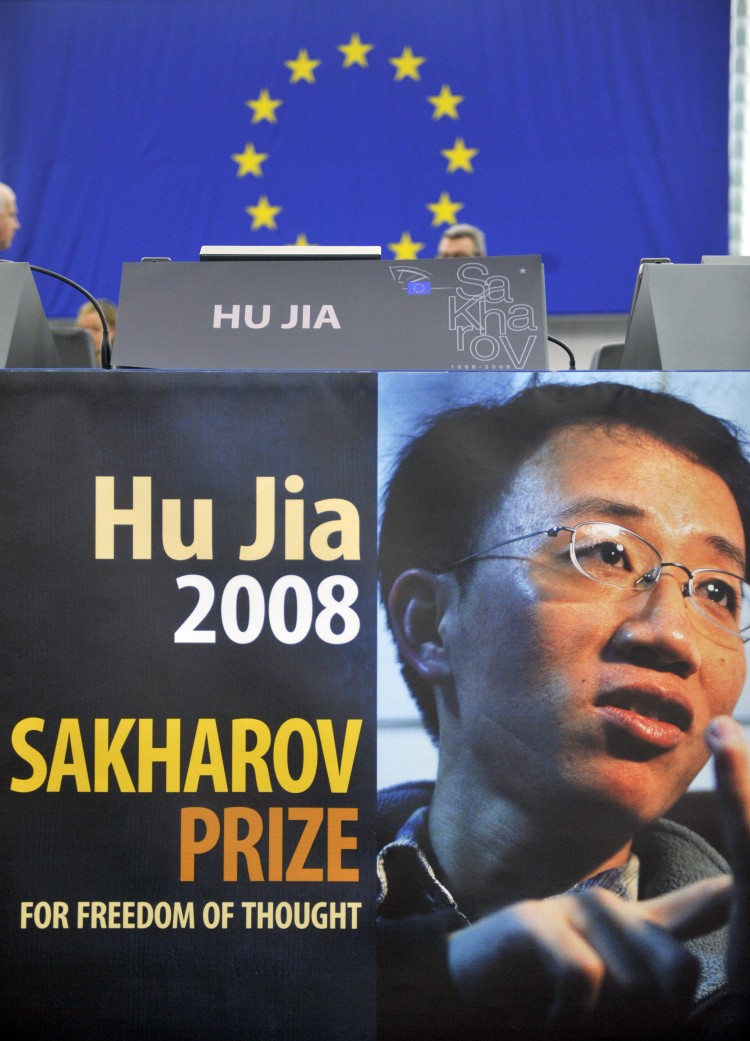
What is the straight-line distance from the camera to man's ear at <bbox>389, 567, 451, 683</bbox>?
1.26 meters

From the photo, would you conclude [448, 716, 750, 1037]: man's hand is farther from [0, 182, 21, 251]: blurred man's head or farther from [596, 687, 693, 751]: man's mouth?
[0, 182, 21, 251]: blurred man's head

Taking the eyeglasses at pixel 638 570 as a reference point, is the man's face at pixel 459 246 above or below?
above

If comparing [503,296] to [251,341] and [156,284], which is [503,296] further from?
[156,284]

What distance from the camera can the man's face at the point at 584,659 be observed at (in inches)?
48.3

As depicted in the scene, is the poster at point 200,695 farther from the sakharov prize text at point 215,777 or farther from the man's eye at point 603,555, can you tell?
the man's eye at point 603,555

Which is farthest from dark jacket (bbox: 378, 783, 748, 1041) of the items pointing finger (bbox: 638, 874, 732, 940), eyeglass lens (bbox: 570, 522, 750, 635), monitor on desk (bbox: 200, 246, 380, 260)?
monitor on desk (bbox: 200, 246, 380, 260)

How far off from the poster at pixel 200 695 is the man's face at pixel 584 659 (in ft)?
0.23

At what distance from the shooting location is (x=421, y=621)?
4.14 ft

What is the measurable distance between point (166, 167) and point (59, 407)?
10.5 feet

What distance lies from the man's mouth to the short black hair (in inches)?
8.4

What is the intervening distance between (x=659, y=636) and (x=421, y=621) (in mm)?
257

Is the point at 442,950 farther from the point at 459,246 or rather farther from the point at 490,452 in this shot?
the point at 459,246

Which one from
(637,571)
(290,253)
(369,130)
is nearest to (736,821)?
(637,571)

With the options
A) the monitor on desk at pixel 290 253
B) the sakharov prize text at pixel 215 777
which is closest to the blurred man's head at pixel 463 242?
the monitor on desk at pixel 290 253
